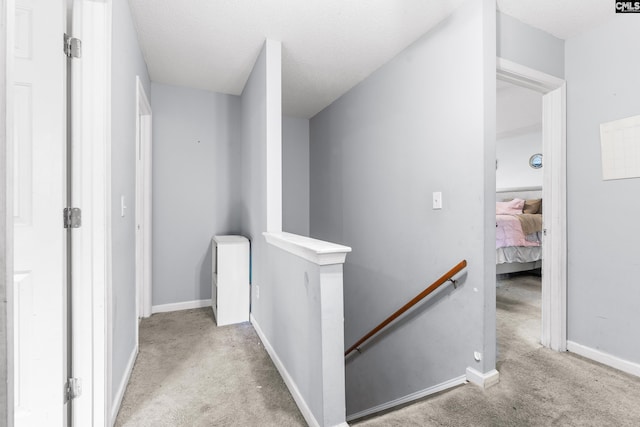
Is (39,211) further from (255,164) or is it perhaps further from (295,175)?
(295,175)

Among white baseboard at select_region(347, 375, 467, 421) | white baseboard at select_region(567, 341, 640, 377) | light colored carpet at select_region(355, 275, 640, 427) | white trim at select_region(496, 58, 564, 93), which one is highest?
white trim at select_region(496, 58, 564, 93)

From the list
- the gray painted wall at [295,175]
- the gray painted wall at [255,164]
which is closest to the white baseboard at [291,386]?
the gray painted wall at [255,164]

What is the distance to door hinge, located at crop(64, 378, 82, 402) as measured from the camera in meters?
1.30

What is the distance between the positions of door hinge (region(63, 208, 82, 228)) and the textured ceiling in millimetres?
1410

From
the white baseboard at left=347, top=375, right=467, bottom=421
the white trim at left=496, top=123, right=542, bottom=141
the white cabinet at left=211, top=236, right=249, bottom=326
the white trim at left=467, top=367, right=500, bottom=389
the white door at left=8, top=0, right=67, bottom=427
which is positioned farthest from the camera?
the white trim at left=496, top=123, right=542, bottom=141

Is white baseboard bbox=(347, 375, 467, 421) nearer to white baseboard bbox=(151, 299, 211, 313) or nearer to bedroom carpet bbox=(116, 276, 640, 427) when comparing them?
bedroom carpet bbox=(116, 276, 640, 427)

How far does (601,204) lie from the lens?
2.05m

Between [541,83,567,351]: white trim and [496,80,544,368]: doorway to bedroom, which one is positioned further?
[496,80,544,368]: doorway to bedroom

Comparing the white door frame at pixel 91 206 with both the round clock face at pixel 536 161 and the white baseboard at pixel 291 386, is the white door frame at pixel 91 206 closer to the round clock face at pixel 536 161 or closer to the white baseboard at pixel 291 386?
the white baseboard at pixel 291 386

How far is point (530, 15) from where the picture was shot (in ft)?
6.42

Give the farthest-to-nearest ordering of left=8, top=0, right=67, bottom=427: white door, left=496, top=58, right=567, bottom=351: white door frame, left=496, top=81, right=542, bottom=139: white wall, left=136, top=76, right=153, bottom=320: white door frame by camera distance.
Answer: left=496, top=81, right=542, bottom=139: white wall, left=136, top=76, right=153, bottom=320: white door frame, left=496, top=58, right=567, bottom=351: white door frame, left=8, top=0, right=67, bottom=427: white door

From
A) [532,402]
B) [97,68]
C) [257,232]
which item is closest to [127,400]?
[257,232]

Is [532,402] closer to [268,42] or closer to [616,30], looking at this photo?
[616,30]

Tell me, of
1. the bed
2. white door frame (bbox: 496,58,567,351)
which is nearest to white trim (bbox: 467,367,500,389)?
white door frame (bbox: 496,58,567,351)
